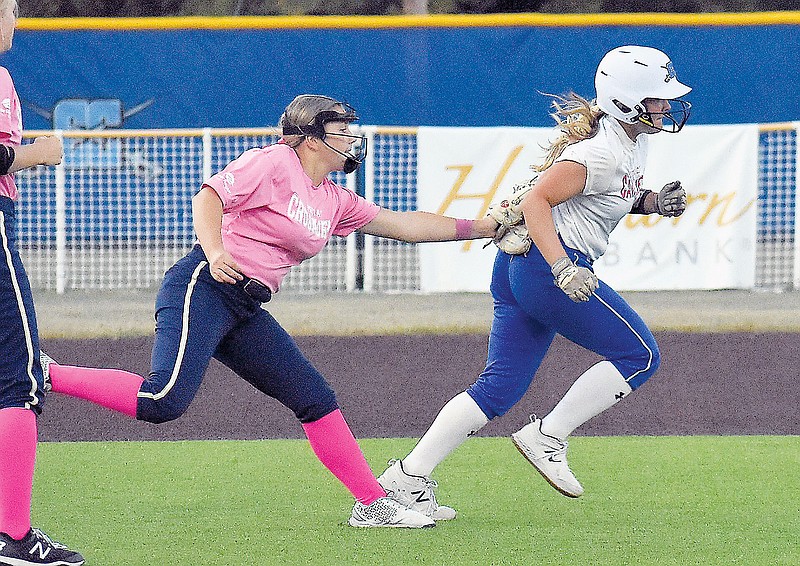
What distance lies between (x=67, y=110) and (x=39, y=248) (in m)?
3.39

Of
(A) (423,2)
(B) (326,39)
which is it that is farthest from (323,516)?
(A) (423,2)

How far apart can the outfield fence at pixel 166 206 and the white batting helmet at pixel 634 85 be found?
783cm

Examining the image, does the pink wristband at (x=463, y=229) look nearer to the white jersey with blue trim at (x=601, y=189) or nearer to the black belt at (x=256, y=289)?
the white jersey with blue trim at (x=601, y=189)

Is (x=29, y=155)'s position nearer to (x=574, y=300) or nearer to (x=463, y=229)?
(x=463, y=229)

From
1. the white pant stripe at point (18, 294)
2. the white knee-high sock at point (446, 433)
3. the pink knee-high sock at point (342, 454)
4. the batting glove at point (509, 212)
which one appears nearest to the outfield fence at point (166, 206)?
the batting glove at point (509, 212)

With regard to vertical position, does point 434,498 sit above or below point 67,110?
above

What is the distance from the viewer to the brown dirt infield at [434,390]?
7.67 meters

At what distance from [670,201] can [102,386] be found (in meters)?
2.32

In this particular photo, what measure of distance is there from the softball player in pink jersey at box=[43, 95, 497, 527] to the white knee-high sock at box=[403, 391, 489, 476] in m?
0.20

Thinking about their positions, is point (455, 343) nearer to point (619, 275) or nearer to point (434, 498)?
point (619, 275)

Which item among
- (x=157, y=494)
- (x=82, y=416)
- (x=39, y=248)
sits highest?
(x=157, y=494)

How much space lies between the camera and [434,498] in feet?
17.9

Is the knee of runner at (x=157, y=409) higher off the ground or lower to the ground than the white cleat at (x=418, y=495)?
higher

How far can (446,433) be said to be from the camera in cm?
543
